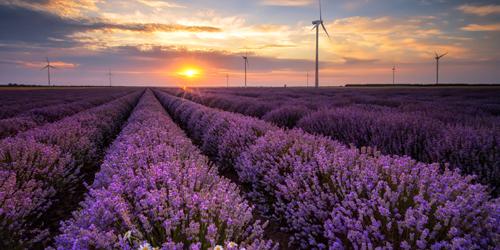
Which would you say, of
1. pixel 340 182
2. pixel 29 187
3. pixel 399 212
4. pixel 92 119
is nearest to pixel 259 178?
pixel 340 182

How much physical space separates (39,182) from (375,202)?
11.3 feet

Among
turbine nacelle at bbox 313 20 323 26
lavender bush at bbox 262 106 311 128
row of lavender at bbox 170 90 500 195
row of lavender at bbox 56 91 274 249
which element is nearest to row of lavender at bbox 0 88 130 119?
lavender bush at bbox 262 106 311 128

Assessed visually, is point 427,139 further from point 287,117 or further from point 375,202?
point 287,117

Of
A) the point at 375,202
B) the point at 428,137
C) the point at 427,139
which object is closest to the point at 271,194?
the point at 375,202

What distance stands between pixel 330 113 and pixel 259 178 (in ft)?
12.5

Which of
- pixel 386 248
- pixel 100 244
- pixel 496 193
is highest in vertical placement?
pixel 100 244

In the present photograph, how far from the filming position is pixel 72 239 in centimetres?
168

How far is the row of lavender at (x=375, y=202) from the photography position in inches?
74.6

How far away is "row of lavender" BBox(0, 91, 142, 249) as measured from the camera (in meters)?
2.73

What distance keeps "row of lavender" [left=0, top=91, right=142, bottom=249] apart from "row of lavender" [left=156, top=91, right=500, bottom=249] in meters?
2.00

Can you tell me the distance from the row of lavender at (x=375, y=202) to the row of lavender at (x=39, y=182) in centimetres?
200

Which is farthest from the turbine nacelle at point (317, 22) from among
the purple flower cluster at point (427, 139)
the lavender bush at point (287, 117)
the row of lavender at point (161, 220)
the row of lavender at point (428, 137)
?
the row of lavender at point (161, 220)

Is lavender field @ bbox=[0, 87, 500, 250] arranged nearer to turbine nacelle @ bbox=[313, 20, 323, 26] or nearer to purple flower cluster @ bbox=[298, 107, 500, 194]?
purple flower cluster @ bbox=[298, 107, 500, 194]

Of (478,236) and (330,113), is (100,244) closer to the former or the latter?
(478,236)
